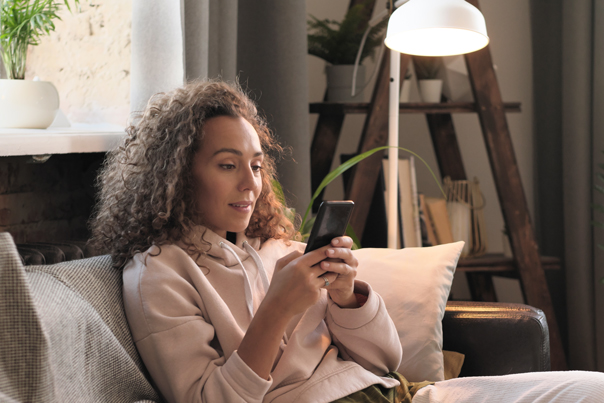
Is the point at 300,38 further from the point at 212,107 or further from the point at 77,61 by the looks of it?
the point at 212,107

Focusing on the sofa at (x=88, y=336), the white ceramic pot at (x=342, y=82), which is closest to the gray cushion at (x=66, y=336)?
the sofa at (x=88, y=336)

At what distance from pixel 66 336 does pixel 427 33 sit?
3.67 feet

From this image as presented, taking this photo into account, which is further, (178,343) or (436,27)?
(436,27)

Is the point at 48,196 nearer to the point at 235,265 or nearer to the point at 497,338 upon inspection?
the point at 235,265

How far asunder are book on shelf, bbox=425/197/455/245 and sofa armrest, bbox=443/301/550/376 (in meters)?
0.92

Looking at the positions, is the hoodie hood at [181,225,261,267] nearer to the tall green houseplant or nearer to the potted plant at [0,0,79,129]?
the potted plant at [0,0,79,129]

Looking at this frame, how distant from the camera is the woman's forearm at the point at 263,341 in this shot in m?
0.86

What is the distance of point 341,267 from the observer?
0.92 meters

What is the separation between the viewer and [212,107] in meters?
1.04

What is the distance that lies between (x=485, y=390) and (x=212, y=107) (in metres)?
0.74

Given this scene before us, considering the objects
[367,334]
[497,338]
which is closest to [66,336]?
[367,334]

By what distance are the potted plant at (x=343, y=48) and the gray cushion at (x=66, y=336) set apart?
140 cm

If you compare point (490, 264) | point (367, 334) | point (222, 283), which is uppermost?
point (222, 283)

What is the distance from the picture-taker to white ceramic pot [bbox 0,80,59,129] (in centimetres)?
123
